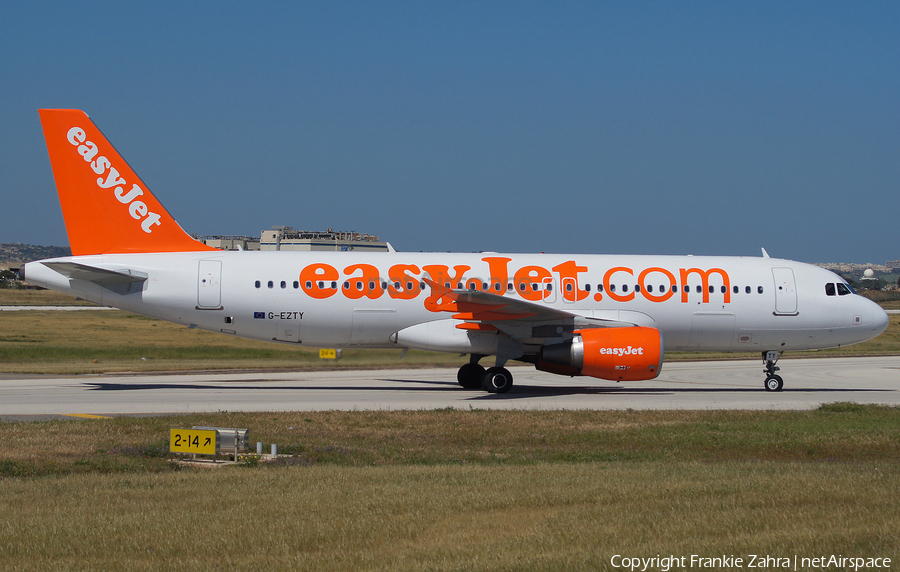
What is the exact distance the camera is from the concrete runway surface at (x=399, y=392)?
19.9m

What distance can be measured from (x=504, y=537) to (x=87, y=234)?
19.6m

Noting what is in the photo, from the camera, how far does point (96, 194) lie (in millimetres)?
23266

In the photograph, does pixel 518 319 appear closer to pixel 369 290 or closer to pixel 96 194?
pixel 369 290

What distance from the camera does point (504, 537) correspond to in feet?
24.7

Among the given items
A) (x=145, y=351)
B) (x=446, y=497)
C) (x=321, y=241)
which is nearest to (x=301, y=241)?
(x=321, y=241)

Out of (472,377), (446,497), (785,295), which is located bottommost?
(446,497)

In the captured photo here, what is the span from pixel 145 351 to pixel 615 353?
85.6ft

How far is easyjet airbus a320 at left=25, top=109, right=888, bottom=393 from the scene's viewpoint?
22.9 metres

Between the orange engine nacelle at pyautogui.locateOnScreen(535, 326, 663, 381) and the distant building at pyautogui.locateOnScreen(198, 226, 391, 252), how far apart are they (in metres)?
36.1

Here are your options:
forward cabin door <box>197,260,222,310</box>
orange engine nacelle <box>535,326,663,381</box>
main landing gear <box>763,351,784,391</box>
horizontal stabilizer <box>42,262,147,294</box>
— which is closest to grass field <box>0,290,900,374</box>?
forward cabin door <box>197,260,222,310</box>

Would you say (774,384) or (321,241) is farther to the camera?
(321,241)

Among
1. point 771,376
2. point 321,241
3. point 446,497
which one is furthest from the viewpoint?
point 321,241

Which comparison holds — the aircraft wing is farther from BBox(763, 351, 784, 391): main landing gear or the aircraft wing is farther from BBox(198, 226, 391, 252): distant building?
BBox(198, 226, 391, 252): distant building

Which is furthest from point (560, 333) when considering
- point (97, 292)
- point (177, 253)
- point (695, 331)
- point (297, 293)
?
point (97, 292)
